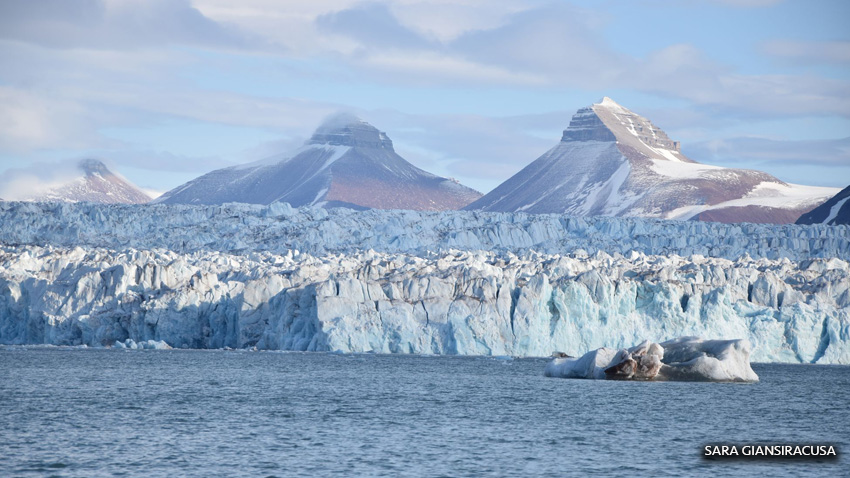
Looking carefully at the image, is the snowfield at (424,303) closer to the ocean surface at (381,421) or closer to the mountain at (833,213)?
the ocean surface at (381,421)

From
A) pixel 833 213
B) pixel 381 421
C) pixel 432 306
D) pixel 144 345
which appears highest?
pixel 833 213

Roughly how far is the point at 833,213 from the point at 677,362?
12009 cm

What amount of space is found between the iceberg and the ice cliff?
10607 millimetres

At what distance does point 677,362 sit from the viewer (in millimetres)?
45781

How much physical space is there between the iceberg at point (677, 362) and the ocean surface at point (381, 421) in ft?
2.14

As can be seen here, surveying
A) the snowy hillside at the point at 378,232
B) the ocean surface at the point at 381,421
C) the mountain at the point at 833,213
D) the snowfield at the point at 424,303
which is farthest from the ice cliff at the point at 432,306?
the mountain at the point at 833,213

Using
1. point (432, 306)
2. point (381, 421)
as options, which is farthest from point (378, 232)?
point (381, 421)

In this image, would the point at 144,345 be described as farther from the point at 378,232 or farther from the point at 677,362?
the point at 378,232

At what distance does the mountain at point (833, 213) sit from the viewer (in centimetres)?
14988

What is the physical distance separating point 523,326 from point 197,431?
29424 millimetres

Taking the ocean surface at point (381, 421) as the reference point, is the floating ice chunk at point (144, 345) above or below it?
above

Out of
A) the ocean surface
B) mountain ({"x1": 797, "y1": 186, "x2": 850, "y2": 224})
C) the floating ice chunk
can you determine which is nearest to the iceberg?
the ocean surface

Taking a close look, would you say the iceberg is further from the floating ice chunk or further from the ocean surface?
the floating ice chunk

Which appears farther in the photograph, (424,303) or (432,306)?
(424,303)
